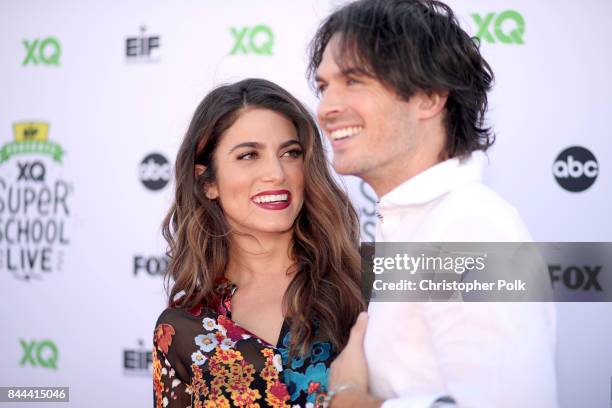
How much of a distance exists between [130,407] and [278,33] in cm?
170

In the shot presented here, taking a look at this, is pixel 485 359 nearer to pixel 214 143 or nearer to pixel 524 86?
pixel 214 143

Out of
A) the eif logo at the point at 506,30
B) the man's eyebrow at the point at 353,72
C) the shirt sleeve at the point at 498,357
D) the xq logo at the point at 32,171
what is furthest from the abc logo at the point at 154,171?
the shirt sleeve at the point at 498,357

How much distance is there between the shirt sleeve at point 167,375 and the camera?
176 centimetres

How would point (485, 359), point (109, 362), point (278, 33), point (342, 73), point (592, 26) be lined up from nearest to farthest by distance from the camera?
point (485, 359) < point (342, 73) < point (592, 26) < point (278, 33) < point (109, 362)

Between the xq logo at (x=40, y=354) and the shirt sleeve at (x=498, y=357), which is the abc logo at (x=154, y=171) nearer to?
the xq logo at (x=40, y=354)

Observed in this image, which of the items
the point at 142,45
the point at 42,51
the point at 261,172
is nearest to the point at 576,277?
the point at 261,172

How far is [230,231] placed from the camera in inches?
77.0

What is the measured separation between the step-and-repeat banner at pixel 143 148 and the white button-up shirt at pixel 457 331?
1356mm

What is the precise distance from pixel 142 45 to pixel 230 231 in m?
1.19

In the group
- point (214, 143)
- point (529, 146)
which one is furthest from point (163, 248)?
point (529, 146)

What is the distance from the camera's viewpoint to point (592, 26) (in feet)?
7.87

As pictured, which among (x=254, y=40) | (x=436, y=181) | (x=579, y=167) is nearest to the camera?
(x=436, y=181)

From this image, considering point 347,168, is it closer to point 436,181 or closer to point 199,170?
point 436,181

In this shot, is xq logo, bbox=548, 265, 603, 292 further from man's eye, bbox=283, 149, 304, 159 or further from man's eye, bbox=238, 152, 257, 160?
man's eye, bbox=238, 152, 257, 160
